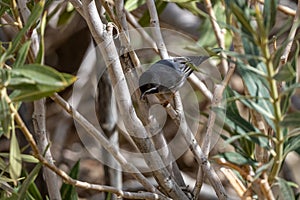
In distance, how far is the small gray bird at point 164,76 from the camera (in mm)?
815

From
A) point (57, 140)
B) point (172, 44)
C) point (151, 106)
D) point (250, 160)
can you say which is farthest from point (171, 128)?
point (250, 160)

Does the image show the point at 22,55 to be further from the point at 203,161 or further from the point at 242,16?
the point at 203,161

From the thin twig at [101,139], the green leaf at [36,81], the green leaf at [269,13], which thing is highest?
the green leaf at [269,13]

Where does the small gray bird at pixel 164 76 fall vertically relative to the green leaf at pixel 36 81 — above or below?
below

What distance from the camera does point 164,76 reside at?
81cm

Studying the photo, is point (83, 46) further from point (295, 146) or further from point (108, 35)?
point (295, 146)

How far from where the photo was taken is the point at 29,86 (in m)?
0.57

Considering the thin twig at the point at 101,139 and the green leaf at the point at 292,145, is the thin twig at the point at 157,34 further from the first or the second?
the green leaf at the point at 292,145

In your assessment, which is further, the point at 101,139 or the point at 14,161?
the point at 101,139

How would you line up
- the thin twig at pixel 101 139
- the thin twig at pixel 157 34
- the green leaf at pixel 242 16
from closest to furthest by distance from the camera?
the green leaf at pixel 242 16 < the thin twig at pixel 101 139 < the thin twig at pixel 157 34

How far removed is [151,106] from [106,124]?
2.07 ft

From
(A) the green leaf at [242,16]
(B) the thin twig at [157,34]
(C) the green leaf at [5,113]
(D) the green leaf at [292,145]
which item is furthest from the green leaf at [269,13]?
(B) the thin twig at [157,34]

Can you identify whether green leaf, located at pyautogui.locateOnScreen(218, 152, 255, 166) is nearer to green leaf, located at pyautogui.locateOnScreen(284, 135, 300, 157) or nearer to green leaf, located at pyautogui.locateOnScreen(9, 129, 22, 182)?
green leaf, located at pyautogui.locateOnScreen(284, 135, 300, 157)

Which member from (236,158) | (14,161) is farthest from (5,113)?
(236,158)
